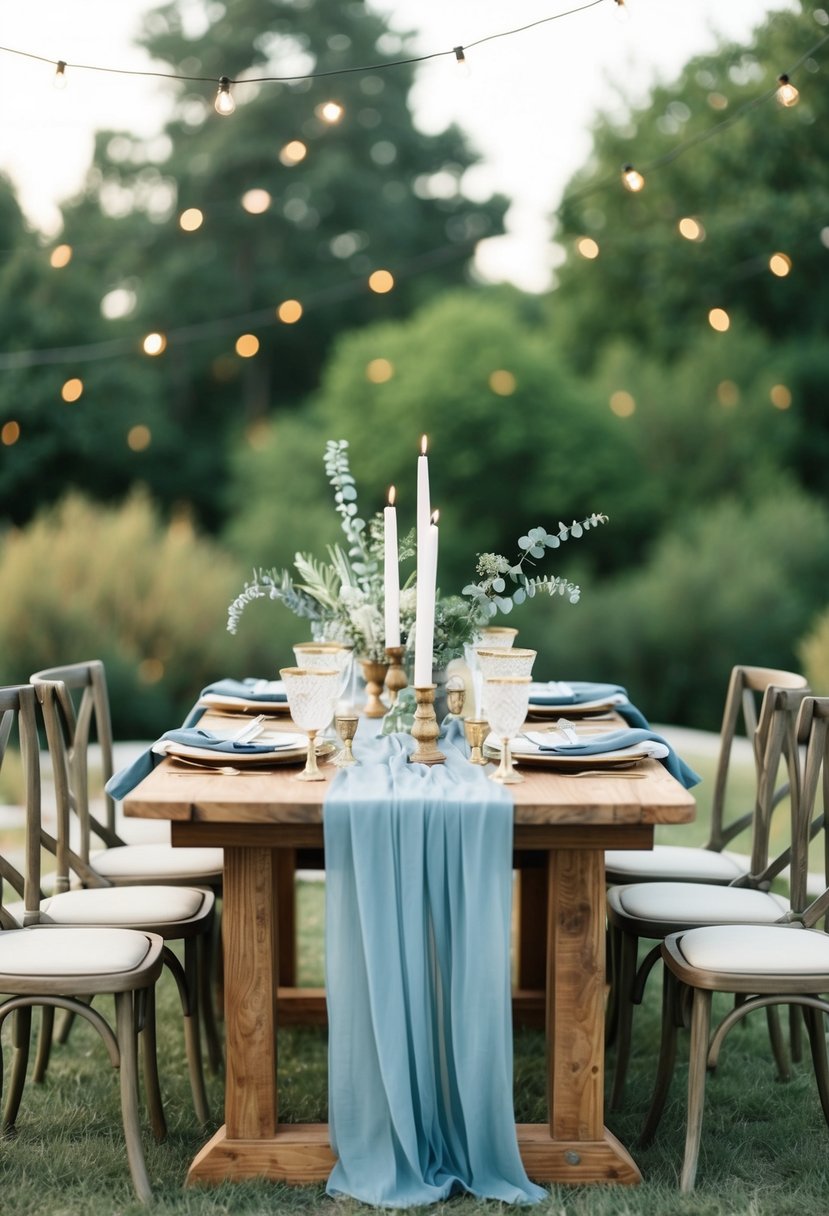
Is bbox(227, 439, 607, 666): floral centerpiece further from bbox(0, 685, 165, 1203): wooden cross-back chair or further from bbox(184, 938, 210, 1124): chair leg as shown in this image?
bbox(184, 938, 210, 1124): chair leg

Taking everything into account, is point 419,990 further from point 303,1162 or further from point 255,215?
point 255,215

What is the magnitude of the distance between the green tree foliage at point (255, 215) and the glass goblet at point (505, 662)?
9998mm

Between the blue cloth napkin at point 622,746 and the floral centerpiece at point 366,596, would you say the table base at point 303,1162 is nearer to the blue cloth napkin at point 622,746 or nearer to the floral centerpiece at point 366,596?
the blue cloth napkin at point 622,746

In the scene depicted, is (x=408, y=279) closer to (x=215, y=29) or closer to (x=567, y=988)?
(x=215, y=29)

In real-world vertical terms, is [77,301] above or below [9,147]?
below

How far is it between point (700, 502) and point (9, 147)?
21.2 feet

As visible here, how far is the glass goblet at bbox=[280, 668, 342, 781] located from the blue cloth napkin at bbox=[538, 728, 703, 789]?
1.45 ft

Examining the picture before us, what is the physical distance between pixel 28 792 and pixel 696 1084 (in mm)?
1401

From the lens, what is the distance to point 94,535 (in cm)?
744

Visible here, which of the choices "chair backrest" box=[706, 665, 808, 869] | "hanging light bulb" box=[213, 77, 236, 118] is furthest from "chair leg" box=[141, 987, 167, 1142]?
"hanging light bulb" box=[213, 77, 236, 118]

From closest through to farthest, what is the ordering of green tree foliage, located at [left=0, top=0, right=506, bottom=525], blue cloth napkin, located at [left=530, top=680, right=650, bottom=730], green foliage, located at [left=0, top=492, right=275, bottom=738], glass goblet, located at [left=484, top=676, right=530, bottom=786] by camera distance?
glass goblet, located at [left=484, top=676, right=530, bottom=786], blue cloth napkin, located at [left=530, top=680, right=650, bottom=730], green foliage, located at [left=0, top=492, right=275, bottom=738], green tree foliage, located at [left=0, top=0, right=506, bottom=525]

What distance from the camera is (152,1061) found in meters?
2.41

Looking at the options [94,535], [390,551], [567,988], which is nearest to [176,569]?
[94,535]

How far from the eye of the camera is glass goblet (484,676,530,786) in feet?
7.21
